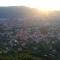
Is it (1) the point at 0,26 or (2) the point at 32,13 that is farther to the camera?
(2) the point at 32,13

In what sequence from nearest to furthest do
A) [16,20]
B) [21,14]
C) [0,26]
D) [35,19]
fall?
[0,26] < [35,19] < [16,20] < [21,14]

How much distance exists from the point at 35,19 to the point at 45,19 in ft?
13.0

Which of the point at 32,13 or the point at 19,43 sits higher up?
the point at 32,13

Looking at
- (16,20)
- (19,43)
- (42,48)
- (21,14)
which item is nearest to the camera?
(42,48)

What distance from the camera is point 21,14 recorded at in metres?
83.7

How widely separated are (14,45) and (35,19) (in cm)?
4106

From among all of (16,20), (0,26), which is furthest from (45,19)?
(0,26)

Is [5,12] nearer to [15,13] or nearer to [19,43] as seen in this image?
[15,13]

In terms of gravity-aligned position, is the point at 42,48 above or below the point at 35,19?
below

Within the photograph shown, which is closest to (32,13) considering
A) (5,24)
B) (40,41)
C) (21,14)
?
(21,14)

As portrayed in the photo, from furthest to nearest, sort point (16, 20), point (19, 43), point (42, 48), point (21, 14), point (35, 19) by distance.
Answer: point (21, 14) → point (16, 20) → point (35, 19) → point (19, 43) → point (42, 48)

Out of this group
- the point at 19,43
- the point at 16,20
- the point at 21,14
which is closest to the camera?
the point at 19,43

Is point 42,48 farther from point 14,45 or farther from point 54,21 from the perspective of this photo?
point 54,21

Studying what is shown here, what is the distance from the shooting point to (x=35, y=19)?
72.2 m
